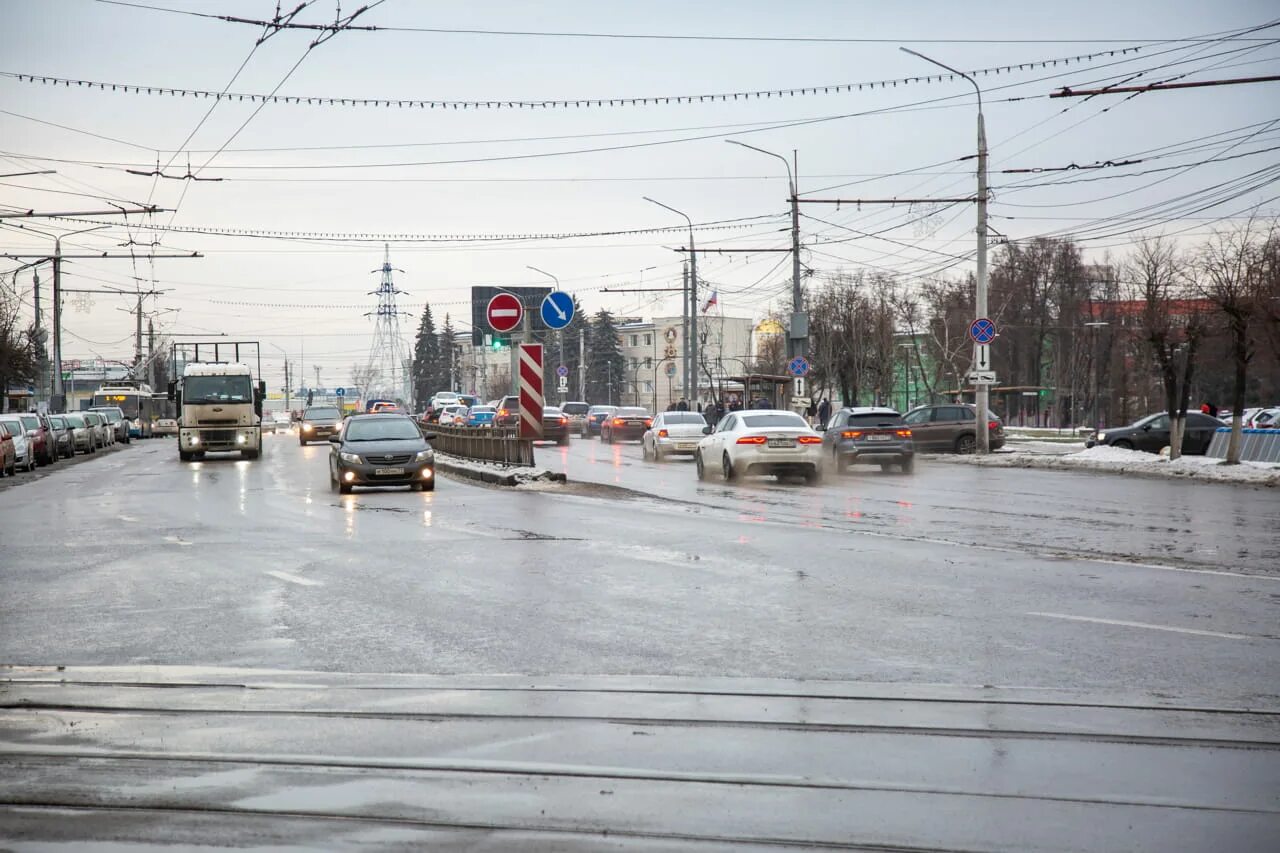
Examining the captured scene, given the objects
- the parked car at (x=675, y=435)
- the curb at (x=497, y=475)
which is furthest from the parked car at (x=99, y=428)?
the curb at (x=497, y=475)

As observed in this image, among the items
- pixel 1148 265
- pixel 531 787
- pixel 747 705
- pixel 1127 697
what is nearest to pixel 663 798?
pixel 531 787

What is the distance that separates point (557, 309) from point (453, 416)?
4052 centimetres

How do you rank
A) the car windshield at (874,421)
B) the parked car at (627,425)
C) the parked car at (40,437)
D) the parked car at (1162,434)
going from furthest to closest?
the parked car at (627,425) → the parked car at (40,437) → the parked car at (1162,434) → the car windshield at (874,421)

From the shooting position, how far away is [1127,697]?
6.45 metres

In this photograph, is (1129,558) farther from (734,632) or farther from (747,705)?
(747,705)

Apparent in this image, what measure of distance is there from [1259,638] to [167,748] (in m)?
6.37

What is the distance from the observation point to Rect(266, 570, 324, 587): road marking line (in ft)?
36.1

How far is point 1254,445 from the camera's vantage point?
31.0 m

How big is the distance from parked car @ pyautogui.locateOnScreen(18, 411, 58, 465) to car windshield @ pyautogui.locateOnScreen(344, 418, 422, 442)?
17.4 metres

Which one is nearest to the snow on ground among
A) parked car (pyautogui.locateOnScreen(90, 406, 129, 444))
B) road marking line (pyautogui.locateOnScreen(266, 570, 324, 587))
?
road marking line (pyautogui.locateOnScreen(266, 570, 324, 587))

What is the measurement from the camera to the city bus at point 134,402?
76938 millimetres

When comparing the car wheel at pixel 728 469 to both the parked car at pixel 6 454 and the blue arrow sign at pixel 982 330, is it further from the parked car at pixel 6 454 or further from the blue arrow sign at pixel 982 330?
the parked car at pixel 6 454

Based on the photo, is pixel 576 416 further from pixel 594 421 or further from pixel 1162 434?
pixel 1162 434

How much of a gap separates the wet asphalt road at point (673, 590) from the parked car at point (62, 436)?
2702 cm
